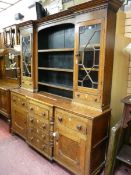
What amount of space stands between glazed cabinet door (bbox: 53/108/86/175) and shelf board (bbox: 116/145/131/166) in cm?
45

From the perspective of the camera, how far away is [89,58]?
1.91m

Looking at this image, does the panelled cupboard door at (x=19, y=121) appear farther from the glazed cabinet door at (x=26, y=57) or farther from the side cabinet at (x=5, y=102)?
the glazed cabinet door at (x=26, y=57)

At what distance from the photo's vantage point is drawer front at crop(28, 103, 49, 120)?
221 centimetres

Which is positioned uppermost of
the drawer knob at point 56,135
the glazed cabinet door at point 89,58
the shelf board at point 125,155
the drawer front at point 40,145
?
the glazed cabinet door at point 89,58

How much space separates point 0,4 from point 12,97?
244 cm

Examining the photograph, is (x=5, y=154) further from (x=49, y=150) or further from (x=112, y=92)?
(x=112, y=92)

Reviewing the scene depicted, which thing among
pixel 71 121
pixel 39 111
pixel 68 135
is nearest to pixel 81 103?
pixel 71 121

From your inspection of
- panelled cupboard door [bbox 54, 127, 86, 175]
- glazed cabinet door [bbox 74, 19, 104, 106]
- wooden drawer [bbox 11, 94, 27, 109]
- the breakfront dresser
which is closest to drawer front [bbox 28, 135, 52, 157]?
the breakfront dresser

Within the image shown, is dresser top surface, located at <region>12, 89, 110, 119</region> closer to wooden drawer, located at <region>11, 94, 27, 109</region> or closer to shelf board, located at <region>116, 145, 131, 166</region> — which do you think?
wooden drawer, located at <region>11, 94, 27, 109</region>

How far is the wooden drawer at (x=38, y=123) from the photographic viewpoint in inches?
87.9

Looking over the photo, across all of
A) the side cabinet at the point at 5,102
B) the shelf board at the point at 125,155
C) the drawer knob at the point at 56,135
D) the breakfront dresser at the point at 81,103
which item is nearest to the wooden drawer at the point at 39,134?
the breakfront dresser at the point at 81,103

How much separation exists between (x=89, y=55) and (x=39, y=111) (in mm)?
1049

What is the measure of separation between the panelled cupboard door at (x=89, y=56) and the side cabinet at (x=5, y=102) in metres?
1.62

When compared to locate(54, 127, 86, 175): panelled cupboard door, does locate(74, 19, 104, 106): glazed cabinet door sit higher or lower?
higher
